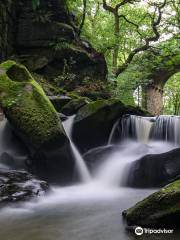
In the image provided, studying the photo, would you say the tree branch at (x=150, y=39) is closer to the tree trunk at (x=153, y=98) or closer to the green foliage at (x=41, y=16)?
the tree trunk at (x=153, y=98)

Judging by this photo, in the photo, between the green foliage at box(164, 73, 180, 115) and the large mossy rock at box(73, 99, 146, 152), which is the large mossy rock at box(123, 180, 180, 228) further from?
the green foliage at box(164, 73, 180, 115)

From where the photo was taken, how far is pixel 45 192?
5648mm

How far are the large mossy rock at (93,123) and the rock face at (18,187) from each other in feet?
8.09

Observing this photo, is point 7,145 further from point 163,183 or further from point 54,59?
point 54,59

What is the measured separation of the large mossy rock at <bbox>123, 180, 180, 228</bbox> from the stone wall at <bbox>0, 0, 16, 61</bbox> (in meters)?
9.82

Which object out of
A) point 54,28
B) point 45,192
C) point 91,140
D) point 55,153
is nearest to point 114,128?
point 91,140

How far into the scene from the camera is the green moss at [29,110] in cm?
675

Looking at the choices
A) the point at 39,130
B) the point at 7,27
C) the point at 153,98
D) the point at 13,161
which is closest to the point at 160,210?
the point at 39,130

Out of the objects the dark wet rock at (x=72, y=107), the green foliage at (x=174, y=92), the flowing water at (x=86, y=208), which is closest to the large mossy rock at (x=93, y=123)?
the flowing water at (x=86, y=208)

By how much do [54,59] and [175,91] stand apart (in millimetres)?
12222

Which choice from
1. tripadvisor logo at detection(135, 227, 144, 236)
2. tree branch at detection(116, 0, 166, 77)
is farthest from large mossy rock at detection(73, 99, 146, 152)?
tree branch at detection(116, 0, 166, 77)

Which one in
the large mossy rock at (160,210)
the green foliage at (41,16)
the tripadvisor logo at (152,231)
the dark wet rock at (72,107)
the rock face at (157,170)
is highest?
the green foliage at (41,16)

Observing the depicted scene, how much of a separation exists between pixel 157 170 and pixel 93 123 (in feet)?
7.86

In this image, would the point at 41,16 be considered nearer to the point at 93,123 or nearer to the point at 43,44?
the point at 43,44
